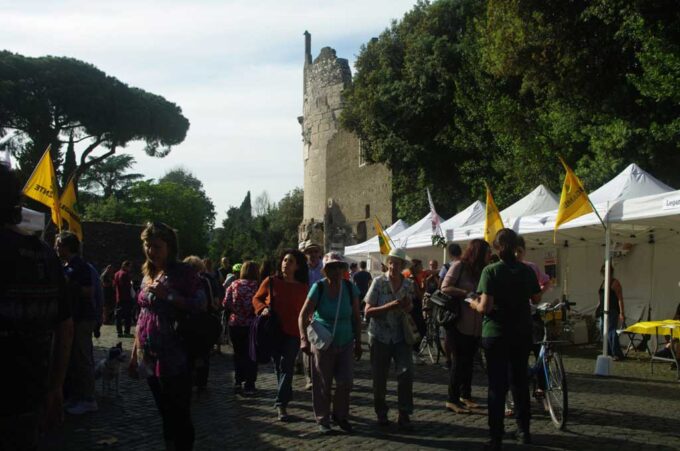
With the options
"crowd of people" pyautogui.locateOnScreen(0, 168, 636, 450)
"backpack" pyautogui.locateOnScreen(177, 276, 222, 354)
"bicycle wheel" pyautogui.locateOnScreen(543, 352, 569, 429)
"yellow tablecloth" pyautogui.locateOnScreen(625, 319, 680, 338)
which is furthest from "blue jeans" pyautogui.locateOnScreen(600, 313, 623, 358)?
"backpack" pyautogui.locateOnScreen(177, 276, 222, 354)

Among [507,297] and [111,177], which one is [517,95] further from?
[111,177]

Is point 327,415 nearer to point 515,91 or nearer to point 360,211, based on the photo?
point 515,91

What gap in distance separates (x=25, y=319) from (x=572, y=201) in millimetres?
8684

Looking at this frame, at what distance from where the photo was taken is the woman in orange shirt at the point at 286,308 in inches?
265

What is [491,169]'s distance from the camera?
22391 mm

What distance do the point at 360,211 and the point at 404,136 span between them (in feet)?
35.4

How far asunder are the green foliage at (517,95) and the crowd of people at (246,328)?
9006 millimetres

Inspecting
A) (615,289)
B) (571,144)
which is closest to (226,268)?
(615,289)

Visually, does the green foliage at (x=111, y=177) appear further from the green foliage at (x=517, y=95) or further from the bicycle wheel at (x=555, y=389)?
the bicycle wheel at (x=555, y=389)

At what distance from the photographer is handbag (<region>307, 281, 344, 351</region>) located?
236 inches

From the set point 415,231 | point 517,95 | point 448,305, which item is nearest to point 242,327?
point 448,305

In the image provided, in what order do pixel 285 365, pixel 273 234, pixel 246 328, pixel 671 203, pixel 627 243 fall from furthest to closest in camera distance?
pixel 273 234 → pixel 627 243 → pixel 671 203 → pixel 246 328 → pixel 285 365

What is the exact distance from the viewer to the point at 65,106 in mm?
46625

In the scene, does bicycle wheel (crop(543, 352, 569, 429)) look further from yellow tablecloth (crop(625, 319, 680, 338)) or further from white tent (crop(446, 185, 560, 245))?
white tent (crop(446, 185, 560, 245))
